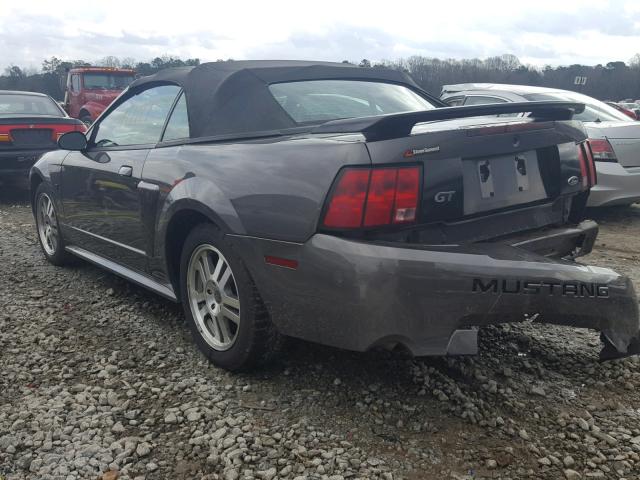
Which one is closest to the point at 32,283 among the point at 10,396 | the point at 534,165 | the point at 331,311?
the point at 10,396

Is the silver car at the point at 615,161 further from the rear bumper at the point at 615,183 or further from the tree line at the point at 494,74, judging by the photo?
the tree line at the point at 494,74

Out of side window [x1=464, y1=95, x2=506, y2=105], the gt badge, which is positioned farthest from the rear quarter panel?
side window [x1=464, y1=95, x2=506, y2=105]

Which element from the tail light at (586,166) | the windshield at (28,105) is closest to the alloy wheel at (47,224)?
the tail light at (586,166)

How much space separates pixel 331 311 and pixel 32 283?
119 inches

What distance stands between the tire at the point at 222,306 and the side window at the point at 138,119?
907mm

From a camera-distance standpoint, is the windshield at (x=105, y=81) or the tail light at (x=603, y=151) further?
the windshield at (x=105, y=81)

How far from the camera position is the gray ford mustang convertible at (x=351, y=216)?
2.35 metres

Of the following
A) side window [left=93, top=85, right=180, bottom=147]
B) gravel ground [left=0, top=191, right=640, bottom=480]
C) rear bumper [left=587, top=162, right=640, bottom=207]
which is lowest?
gravel ground [left=0, top=191, right=640, bottom=480]

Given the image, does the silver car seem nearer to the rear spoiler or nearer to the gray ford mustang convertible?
the gray ford mustang convertible

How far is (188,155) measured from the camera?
3.12 meters

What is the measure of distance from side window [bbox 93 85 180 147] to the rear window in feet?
2.29

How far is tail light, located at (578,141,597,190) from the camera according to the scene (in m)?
3.12

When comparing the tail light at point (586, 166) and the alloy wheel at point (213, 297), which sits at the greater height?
the tail light at point (586, 166)

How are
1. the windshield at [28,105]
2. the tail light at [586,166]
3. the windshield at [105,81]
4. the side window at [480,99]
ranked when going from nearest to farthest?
the tail light at [586,166], the side window at [480,99], the windshield at [28,105], the windshield at [105,81]
